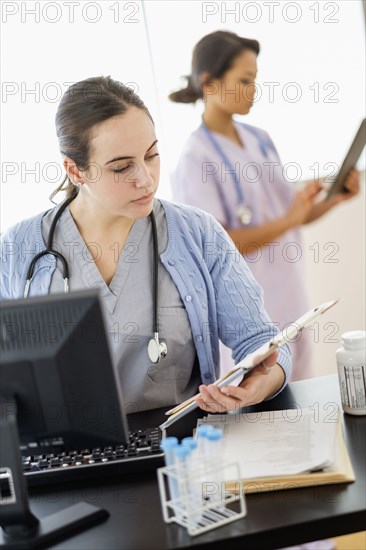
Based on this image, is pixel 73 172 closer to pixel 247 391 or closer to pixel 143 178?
pixel 143 178

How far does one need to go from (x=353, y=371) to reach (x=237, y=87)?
151 centimetres

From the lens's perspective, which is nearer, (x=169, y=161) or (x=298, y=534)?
(x=298, y=534)

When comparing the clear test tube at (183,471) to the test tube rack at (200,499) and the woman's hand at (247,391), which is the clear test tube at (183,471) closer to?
the test tube rack at (200,499)

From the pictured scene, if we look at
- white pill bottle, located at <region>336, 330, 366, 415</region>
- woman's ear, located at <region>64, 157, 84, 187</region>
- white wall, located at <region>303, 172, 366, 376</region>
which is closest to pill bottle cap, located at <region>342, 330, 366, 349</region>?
white pill bottle, located at <region>336, 330, 366, 415</region>

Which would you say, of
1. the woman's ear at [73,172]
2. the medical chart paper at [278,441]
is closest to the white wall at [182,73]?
the woman's ear at [73,172]

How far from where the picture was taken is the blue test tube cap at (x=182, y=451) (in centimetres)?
114

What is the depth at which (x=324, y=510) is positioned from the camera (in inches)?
46.3

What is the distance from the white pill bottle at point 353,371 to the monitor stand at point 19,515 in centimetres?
50

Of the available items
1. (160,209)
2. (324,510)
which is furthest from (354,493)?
(160,209)

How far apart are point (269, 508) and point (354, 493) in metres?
0.13

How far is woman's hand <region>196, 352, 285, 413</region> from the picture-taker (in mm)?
1444

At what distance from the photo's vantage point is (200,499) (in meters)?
1.17

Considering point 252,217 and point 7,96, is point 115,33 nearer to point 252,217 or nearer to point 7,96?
point 7,96

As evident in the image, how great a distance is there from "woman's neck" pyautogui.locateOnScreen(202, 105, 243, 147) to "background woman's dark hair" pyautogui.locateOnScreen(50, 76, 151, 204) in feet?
3.07
